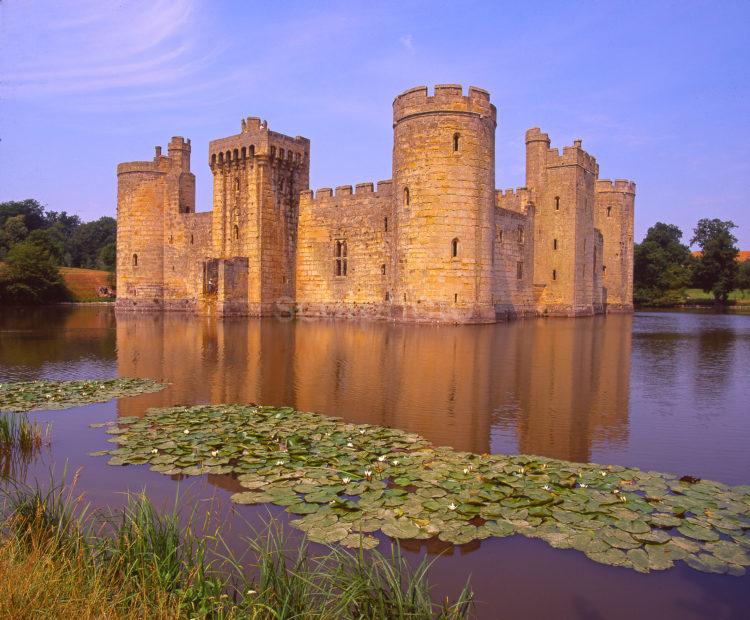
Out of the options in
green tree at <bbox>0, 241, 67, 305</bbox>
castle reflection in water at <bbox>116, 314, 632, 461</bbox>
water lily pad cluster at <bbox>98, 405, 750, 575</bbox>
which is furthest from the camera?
green tree at <bbox>0, 241, 67, 305</bbox>

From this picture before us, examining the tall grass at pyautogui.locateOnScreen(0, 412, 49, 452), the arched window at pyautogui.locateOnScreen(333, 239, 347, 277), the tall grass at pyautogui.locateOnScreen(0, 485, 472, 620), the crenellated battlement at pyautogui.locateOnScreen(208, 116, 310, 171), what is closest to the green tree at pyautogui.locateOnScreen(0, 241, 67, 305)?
the crenellated battlement at pyautogui.locateOnScreen(208, 116, 310, 171)

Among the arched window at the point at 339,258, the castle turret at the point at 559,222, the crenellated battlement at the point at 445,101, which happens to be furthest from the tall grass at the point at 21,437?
the castle turret at the point at 559,222

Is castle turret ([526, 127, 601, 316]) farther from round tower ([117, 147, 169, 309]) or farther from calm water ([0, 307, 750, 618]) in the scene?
round tower ([117, 147, 169, 309])

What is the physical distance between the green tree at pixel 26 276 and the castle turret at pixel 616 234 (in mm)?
44165

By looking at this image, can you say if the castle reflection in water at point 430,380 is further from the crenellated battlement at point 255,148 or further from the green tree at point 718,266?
the green tree at point 718,266

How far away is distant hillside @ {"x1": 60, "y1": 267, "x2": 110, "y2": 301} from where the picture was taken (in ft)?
196

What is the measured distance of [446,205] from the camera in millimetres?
25781

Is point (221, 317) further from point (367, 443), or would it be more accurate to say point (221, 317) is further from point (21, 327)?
point (367, 443)

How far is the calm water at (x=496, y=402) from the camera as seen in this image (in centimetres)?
404

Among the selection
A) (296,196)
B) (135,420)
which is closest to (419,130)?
(296,196)

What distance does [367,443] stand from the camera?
7.27 meters

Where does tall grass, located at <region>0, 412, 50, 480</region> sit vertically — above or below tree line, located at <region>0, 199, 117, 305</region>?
below

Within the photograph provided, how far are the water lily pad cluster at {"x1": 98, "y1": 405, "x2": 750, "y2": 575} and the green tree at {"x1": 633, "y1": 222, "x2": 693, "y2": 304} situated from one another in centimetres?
6456

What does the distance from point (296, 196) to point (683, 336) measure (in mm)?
21483
